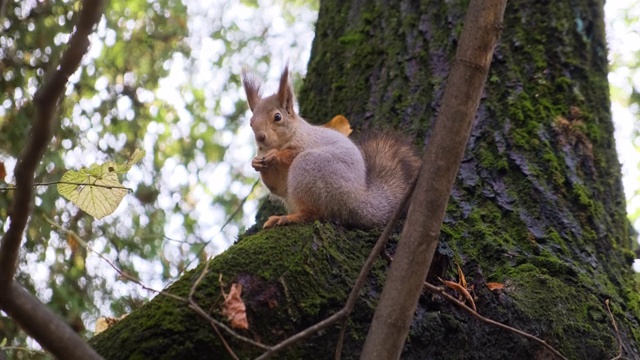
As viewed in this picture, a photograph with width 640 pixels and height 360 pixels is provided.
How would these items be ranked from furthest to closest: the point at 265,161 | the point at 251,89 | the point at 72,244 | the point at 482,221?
the point at 72,244 < the point at 251,89 < the point at 265,161 < the point at 482,221

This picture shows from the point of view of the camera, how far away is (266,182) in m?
2.18

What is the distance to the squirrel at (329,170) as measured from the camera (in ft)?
6.11

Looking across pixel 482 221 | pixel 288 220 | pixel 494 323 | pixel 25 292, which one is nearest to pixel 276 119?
pixel 288 220

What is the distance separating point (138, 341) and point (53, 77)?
0.62 metres

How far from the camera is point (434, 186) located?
3.65ft

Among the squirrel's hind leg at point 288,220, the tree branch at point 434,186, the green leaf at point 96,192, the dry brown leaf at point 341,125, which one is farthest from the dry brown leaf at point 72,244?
the tree branch at point 434,186

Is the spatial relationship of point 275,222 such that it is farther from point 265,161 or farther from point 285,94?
point 285,94

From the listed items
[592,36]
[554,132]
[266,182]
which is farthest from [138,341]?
[592,36]

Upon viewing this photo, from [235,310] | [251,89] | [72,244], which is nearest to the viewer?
[235,310]

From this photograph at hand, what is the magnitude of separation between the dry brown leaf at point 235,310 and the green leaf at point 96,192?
38 cm

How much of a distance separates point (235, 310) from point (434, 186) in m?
0.38

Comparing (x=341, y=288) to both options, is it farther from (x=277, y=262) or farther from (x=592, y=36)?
(x=592, y=36)

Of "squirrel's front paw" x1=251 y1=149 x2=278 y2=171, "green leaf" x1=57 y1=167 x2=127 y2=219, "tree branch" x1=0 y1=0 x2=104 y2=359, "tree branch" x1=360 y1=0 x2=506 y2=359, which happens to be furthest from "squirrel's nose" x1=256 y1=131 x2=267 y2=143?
"tree branch" x1=0 y1=0 x2=104 y2=359

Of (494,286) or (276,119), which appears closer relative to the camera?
(494,286)
